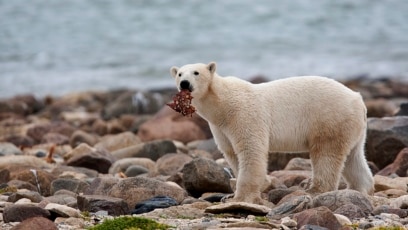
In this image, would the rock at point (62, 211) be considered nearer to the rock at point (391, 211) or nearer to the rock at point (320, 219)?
the rock at point (320, 219)

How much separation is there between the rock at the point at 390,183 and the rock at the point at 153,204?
2.69 meters

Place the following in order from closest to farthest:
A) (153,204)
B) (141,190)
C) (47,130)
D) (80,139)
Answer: (153,204) < (141,190) < (80,139) < (47,130)

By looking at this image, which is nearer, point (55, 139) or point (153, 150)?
point (153, 150)

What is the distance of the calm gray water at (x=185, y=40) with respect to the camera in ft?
99.9

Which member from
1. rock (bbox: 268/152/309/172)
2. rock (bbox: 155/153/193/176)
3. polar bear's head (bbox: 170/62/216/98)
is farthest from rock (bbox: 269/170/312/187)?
polar bear's head (bbox: 170/62/216/98)

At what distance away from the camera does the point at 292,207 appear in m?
7.96

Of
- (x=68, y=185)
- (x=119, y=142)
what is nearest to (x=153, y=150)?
(x=119, y=142)

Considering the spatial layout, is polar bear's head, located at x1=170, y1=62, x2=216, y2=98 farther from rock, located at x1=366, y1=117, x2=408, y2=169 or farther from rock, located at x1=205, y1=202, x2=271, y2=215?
rock, located at x1=366, y1=117, x2=408, y2=169

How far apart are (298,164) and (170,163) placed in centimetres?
189

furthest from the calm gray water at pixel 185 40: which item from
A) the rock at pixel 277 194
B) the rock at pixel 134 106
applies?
the rock at pixel 277 194

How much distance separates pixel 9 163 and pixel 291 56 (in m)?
21.9

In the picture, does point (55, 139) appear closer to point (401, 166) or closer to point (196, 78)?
point (401, 166)

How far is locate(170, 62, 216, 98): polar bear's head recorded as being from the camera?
9.05 meters

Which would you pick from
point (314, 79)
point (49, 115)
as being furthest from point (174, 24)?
point (314, 79)
